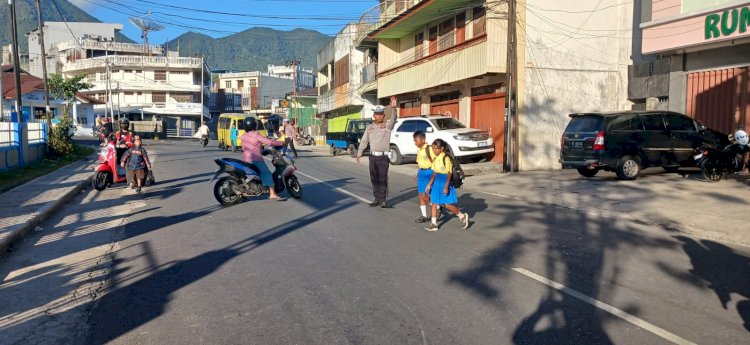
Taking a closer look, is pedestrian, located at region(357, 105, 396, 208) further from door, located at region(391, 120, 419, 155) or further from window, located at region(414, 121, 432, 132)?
door, located at region(391, 120, 419, 155)

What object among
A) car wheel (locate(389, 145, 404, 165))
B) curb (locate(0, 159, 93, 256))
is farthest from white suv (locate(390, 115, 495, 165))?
curb (locate(0, 159, 93, 256))

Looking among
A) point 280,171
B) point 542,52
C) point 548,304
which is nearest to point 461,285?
point 548,304

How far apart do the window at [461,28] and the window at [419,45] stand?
13.4 ft

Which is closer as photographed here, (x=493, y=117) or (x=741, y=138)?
(x=741, y=138)

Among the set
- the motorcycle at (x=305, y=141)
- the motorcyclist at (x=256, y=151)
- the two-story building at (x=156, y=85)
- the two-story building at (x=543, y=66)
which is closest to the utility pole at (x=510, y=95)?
the two-story building at (x=543, y=66)

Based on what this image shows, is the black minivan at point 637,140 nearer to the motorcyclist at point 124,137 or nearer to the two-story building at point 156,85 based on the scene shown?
the motorcyclist at point 124,137

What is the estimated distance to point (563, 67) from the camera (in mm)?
18750

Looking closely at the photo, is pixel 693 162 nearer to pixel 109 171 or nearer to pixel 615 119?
pixel 615 119

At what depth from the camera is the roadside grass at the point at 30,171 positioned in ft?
44.7

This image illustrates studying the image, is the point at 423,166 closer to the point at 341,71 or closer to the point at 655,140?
the point at 655,140

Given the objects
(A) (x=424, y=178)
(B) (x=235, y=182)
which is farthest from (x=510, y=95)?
(B) (x=235, y=182)

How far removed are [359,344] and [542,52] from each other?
15970 millimetres

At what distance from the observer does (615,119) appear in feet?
45.5

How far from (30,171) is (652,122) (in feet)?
54.1
